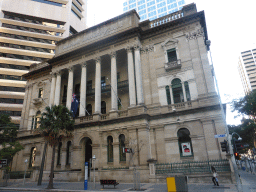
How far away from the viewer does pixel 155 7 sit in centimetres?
9762

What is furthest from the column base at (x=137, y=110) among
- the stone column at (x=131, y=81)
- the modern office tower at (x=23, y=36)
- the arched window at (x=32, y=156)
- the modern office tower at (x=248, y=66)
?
the modern office tower at (x=248, y=66)

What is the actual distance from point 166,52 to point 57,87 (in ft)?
61.2

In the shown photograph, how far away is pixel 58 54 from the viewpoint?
33.4m

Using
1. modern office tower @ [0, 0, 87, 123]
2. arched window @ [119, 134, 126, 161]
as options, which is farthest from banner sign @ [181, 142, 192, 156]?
modern office tower @ [0, 0, 87, 123]

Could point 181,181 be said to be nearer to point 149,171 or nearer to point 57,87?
point 149,171

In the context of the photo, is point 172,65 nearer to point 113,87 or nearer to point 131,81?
point 131,81

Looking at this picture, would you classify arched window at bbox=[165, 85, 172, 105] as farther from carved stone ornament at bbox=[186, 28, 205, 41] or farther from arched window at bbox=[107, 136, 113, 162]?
arched window at bbox=[107, 136, 113, 162]

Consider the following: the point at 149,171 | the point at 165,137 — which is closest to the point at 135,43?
the point at 165,137

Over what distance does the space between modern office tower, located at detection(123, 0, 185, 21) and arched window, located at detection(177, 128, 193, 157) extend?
84398 mm

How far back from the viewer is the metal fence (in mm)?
17844

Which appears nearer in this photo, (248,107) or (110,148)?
(110,148)

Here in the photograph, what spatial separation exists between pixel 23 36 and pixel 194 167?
68.3m

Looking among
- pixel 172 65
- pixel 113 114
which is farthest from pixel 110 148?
pixel 172 65

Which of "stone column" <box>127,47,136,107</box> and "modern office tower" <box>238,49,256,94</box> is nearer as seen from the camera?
"stone column" <box>127,47,136,107</box>
